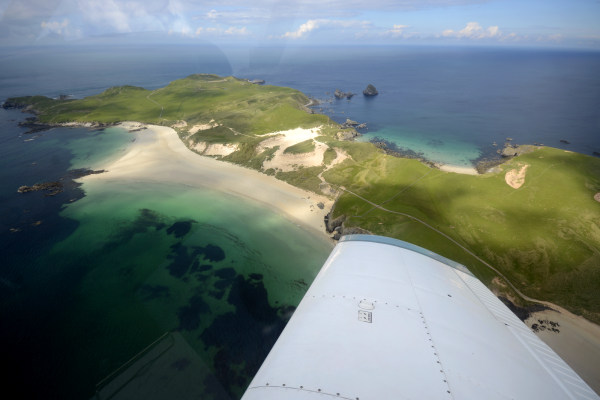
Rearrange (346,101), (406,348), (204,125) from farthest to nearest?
(346,101) < (204,125) < (406,348)

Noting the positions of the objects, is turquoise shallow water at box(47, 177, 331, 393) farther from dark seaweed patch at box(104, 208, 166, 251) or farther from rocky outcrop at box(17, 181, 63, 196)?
rocky outcrop at box(17, 181, 63, 196)

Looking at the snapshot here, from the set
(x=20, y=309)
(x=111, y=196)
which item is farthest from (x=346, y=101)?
(x=20, y=309)

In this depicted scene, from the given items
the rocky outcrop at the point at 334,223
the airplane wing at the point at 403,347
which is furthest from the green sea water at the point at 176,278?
the airplane wing at the point at 403,347

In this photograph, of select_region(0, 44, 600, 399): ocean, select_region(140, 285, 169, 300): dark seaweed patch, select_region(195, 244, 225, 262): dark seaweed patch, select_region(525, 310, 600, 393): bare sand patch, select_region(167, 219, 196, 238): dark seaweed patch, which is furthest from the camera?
select_region(167, 219, 196, 238): dark seaweed patch

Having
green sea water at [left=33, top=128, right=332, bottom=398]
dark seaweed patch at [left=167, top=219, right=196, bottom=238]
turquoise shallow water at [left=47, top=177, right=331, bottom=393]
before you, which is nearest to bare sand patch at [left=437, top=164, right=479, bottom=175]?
green sea water at [left=33, top=128, right=332, bottom=398]

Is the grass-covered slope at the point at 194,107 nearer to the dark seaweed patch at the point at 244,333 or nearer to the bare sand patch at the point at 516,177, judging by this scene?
the bare sand patch at the point at 516,177

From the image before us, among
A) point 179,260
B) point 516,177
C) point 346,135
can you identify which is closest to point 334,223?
point 179,260

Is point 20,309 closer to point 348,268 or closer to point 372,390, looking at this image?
point 348,268
